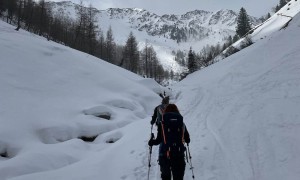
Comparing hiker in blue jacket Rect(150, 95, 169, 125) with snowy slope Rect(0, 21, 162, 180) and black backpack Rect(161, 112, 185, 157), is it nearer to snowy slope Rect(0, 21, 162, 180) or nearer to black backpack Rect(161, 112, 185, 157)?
black backpack Rect(161, 112, 185, 157)

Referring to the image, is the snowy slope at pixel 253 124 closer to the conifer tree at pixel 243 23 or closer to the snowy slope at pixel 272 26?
the snowy slope at pixel 272 26

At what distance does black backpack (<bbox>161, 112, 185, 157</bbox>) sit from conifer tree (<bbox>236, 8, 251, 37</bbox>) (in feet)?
292

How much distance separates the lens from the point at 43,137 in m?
15.6

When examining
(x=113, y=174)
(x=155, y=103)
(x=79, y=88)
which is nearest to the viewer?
(x=113, y=174)

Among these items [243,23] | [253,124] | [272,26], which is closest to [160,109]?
[253,124]

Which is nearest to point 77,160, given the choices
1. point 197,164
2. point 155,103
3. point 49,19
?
point 197,164

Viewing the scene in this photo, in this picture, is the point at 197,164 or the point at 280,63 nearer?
the point at 197,164

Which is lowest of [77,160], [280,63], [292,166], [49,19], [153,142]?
[77,160]

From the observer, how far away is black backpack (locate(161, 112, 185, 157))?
8305 millimetres

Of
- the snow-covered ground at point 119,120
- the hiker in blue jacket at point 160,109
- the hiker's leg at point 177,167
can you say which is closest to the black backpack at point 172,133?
the hiker's leg at point 177,167

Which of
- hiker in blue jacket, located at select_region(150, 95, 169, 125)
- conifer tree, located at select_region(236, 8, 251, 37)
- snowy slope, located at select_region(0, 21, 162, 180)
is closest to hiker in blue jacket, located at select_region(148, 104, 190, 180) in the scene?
hiker in blue jacket, located at select_region(150, 95, 169, 125)

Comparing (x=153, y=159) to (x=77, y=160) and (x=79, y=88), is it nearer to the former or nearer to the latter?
(x=77, y=160)

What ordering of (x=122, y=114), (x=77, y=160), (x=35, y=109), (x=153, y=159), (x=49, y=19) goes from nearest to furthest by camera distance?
(x=153, y=159), (x=77, y=160), (x=35, y=109), (x=122, y=114), (x=49, y=19)

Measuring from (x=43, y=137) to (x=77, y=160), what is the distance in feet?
9.46
